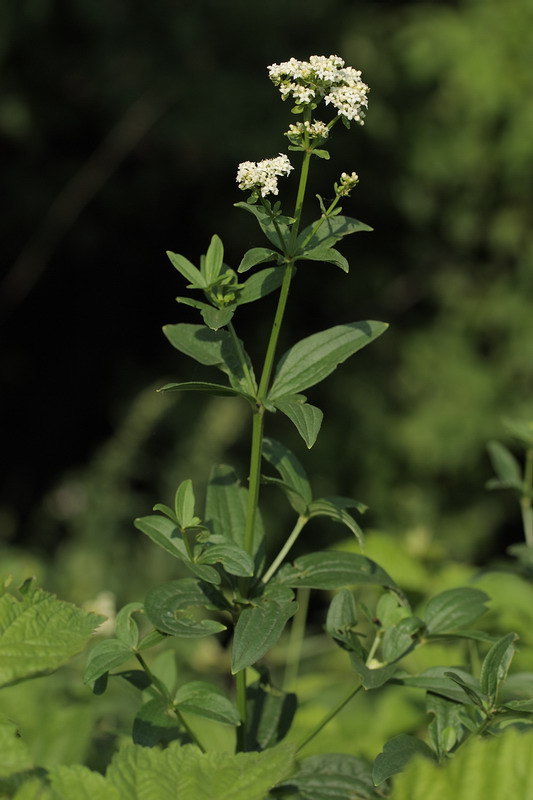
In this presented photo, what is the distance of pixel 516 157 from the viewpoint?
128 inches

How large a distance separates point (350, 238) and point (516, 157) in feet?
2.52

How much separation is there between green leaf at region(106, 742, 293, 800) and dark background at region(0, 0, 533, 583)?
2.35 m

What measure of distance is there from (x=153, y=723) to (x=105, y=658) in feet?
0.20

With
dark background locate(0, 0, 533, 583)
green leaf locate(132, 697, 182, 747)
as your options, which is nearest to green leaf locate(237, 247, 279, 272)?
green leaf locate(132, 697, 182, 747)

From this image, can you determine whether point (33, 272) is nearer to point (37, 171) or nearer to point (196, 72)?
point (37, 171)

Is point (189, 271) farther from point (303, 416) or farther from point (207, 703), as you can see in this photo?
point (207, 703)

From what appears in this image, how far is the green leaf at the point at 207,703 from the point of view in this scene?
58 cm

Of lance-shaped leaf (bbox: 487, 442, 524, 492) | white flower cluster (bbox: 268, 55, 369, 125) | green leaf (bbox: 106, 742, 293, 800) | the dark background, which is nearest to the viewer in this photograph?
green leaf (bbox: 106, 742, 293, 800)

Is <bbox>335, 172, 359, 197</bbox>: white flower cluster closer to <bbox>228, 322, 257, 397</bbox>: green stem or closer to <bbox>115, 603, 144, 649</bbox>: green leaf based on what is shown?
<bbox>228, 322, 257, 397</bbox>: green stem

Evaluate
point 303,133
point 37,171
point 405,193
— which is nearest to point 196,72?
point 37,171

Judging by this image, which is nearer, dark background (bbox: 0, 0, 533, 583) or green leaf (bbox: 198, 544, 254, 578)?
green leaf (bbox: 198, 544, 254, 578)

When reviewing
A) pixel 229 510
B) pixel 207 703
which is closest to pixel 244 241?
pixel 229 510

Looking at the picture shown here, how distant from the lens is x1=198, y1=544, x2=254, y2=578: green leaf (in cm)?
55

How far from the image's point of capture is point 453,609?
64 cm
